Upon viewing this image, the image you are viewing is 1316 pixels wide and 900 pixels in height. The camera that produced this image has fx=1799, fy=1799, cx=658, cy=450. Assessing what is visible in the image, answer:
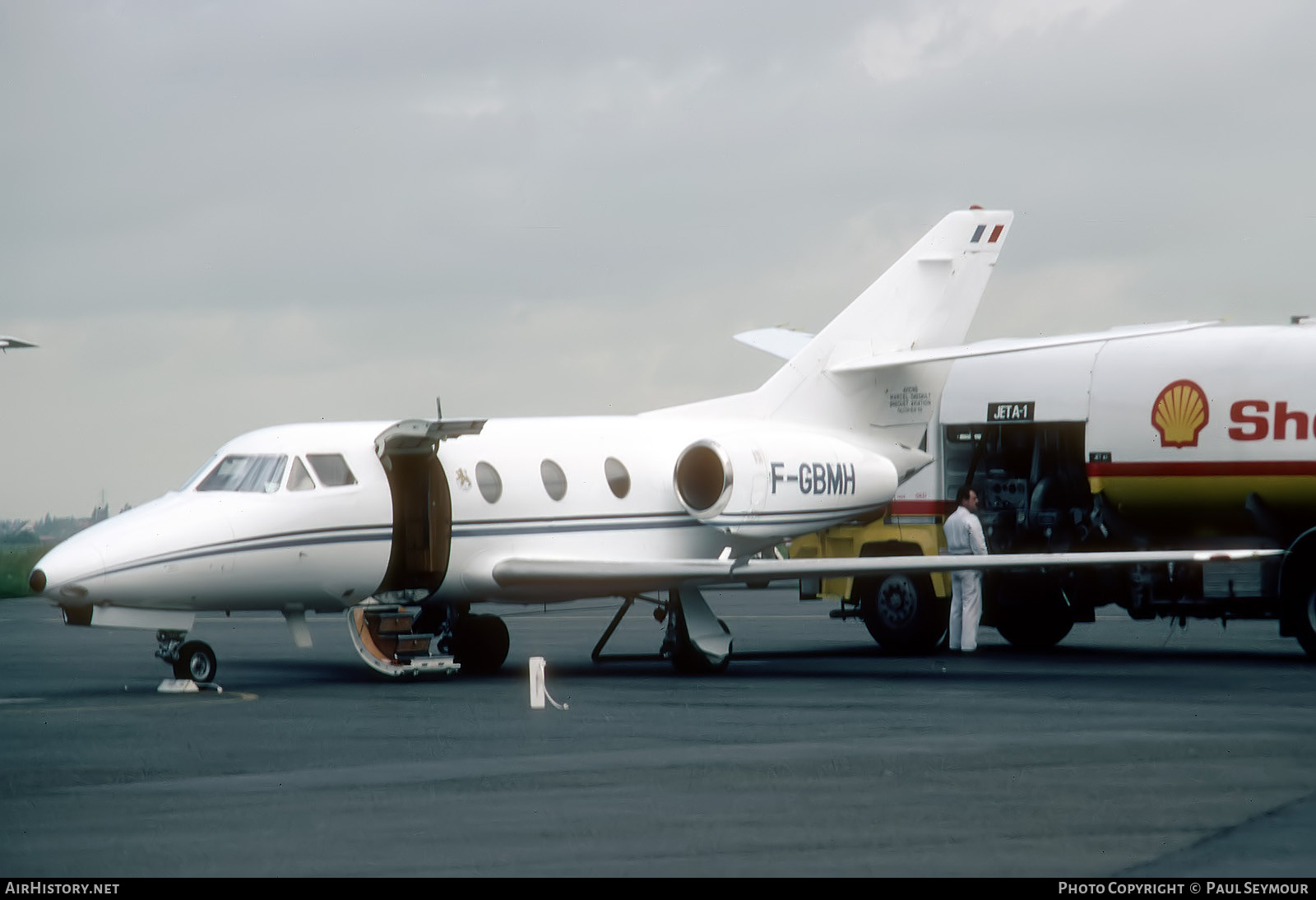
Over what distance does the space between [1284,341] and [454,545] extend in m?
9.61

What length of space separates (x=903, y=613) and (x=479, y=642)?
5.50 metres

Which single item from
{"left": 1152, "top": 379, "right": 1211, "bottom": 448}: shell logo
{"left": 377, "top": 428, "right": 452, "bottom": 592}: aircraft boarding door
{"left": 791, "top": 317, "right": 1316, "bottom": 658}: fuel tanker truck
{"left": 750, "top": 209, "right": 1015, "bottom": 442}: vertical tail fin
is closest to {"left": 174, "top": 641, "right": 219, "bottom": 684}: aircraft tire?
{"left": 377, "top": 428, "right": 452, "bottom": 592}: aircraft boarding door

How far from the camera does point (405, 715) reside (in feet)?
47.9

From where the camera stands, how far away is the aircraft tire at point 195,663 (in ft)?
55.7

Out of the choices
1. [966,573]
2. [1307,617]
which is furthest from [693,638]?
[1307,617]

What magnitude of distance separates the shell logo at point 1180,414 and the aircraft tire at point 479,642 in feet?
25.9

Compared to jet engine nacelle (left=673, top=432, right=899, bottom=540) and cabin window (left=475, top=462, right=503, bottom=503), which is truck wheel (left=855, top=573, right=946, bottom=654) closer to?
jet engine nacelle (left=673, top=432, right=899, bottom=540)

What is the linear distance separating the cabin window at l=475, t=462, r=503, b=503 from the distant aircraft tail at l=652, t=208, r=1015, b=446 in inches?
153

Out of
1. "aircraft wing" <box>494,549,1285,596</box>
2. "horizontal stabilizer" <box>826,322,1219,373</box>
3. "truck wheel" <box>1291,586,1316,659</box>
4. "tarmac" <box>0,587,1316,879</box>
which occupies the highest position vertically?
"horizontal stabilizer" <box>826,322,1219,373</box>

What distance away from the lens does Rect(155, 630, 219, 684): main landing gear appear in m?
17.0

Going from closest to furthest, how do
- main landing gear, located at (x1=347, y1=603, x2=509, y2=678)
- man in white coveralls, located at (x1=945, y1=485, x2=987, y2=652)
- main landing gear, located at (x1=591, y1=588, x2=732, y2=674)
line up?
main landing gear, located at (x1=347, y1=603, x2=509, y2=678)
main landing gear, located at (x1=591, y1=588, x2=732, y2=674)
man in white coveralls, located at (x1=945, y1=485, x2=987, y2=652)

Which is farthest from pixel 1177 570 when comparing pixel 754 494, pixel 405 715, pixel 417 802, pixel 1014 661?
pixel 417 802
